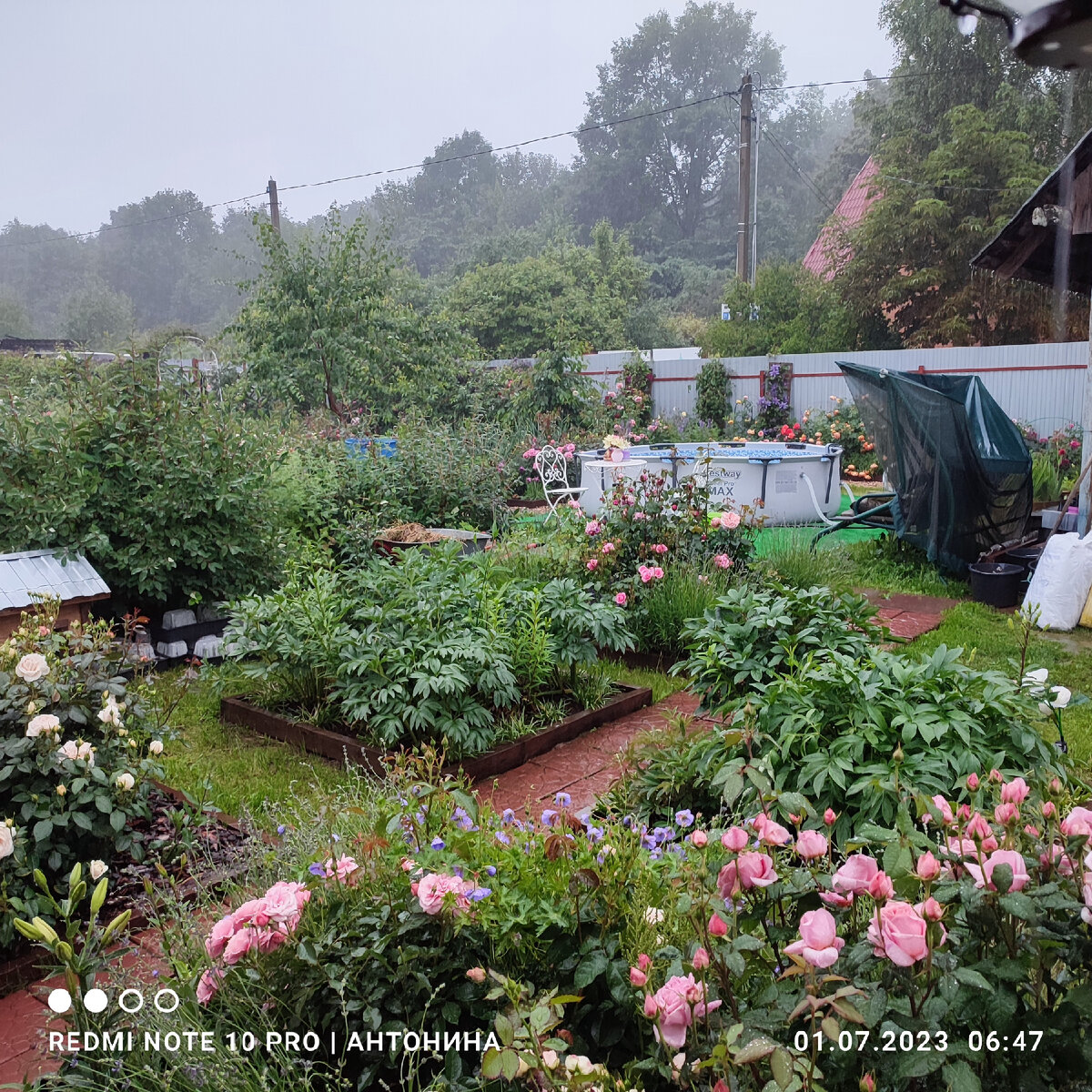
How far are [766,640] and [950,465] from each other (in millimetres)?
3578

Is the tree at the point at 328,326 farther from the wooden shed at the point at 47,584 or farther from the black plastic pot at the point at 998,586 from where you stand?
the black plastic pot at the point at 998,586

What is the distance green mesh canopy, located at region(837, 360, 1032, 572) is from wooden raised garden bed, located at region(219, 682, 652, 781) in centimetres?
316

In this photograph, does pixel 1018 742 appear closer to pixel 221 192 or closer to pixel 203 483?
pixel 203 483

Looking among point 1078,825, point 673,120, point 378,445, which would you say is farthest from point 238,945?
point 673,120

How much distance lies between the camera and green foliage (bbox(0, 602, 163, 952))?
232 centimetres

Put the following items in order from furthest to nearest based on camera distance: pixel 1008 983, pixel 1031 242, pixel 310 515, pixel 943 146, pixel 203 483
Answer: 1. pixel 943 146
2. pixel 1031 242
3. pixel 310 515
4. pixel 203 483
5. pixel 1008 983

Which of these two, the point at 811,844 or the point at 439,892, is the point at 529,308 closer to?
the point at 439,892

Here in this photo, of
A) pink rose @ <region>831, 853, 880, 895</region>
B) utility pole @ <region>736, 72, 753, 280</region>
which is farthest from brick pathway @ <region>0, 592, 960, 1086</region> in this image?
utility pole @ <region>736, 72, 753, 280</region>

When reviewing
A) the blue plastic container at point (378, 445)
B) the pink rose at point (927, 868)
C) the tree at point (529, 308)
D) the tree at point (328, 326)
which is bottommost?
the pink rose at point (927, 868)

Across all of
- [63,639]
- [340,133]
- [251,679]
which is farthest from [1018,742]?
[340,133]

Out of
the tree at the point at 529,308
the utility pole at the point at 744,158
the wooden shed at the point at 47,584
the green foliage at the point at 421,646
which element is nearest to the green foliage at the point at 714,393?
the utility pole at the point at 744,158

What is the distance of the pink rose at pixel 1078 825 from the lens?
1155 mm

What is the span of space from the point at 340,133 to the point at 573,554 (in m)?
65.7

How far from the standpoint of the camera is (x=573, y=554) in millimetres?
5273
